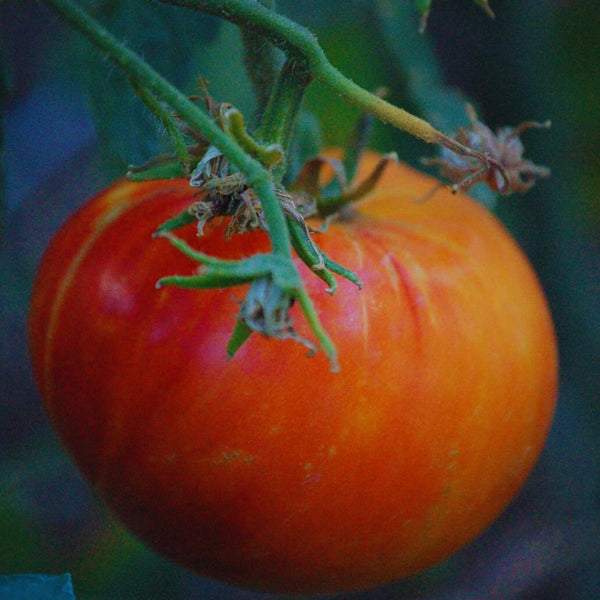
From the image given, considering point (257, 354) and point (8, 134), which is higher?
point (257, 354)

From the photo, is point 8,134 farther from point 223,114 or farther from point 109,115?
point 223,114

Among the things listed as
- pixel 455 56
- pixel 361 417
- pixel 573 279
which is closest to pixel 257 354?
pixel 361 417

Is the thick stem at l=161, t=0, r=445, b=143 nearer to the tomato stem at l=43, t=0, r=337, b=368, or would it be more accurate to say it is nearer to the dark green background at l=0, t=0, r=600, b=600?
the tomato stem at l=43, t=0, r=337, b=368

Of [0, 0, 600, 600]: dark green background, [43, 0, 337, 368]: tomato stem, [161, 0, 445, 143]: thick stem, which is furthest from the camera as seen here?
[0, 0, 600, 600]: dark green background

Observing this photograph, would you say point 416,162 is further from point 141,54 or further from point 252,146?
point 252,146

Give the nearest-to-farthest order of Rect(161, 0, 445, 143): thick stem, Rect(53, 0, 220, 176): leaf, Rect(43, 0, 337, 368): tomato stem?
1. Rect(43, 0, 337, 368): tomato stem
2. Rect(161, 0, 445, 143): thick stem
3. Rect(53, 0, 220, 176): leaf

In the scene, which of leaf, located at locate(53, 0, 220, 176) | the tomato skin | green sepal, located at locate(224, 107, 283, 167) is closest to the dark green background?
leaf, located at locate(53, 0, 220, 176)
